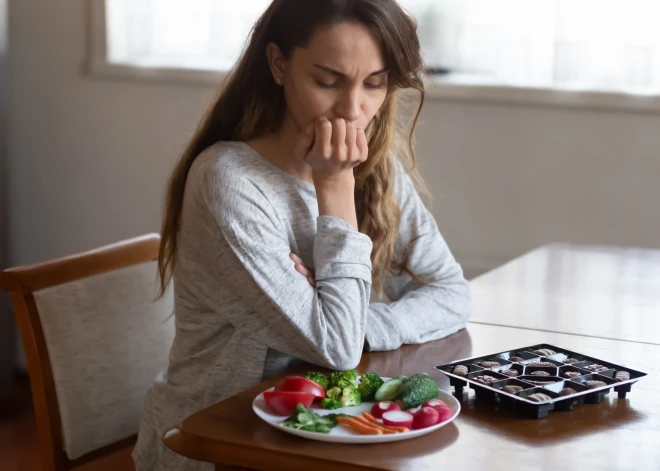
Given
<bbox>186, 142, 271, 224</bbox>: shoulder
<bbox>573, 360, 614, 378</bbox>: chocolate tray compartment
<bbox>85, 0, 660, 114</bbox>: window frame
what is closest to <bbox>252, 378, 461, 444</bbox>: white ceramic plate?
<bbox>573, 360, 614, 378</bbox>: chocolate tray compartment

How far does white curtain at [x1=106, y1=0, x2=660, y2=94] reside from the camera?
2754 millimetres

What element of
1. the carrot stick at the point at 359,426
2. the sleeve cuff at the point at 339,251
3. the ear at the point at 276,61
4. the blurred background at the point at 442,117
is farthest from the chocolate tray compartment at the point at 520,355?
the blurred background at the point at 442,117

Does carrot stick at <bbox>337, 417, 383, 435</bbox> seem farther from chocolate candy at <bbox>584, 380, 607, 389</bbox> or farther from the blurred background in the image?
the blurred background

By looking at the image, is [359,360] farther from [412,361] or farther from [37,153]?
[37,153]

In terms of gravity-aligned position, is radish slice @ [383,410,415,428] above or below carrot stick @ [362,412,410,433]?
above

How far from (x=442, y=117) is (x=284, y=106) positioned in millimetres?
1488

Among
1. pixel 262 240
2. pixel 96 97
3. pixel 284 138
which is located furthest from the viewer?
pixel 96 97

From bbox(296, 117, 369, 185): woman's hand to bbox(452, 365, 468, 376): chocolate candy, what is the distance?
369 millimetres

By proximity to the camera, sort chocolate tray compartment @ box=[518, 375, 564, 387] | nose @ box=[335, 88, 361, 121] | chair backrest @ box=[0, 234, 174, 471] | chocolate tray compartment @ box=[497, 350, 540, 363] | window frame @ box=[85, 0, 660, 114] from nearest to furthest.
→ chocolate tray compartment @ box=[518, 375, 564, 387] → chocolate tray compartment @ box=[497, 350, 540, 363] → nose @ box=[335, 88, 361, 121] → chair backrest @ box=[0, 234, 174, 471] → window frame @ box=[85, 0, 660, 114]

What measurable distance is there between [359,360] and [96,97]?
2.34m

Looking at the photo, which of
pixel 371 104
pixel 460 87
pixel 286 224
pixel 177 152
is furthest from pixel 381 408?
pixel 177 152

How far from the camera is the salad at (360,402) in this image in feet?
3.39

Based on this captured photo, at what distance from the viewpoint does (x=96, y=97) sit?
343cm

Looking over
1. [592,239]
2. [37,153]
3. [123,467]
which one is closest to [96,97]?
[37,153]
